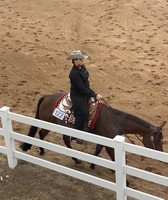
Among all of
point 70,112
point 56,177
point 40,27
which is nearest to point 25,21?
point 40,27

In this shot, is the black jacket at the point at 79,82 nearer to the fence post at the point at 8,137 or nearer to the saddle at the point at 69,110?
the saddle at the point at 69,110

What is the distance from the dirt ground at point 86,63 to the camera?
6.75 meters

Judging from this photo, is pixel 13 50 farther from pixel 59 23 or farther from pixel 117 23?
pixel 117 23

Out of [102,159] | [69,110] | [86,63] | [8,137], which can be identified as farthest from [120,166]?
[86,63]

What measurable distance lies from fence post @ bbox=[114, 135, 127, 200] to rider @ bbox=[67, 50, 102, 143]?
6.45ft

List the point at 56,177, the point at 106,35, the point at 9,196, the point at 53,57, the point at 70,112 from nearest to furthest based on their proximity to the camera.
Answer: the point at 9,196 < the point at 56,177 < the point at 70,112 < the point at 53,57 < the point at 106,35

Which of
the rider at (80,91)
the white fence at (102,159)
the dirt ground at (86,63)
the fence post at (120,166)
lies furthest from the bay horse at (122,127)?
the fence post at (120,166)

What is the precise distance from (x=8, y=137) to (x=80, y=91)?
61.7 inches

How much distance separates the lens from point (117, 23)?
56.0ft

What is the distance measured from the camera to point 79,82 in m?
7.32

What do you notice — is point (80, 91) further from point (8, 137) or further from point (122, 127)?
point (8, 137)

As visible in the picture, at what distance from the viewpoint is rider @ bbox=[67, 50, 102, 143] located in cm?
731

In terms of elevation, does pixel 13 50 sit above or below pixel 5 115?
below

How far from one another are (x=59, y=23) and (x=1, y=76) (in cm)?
525
